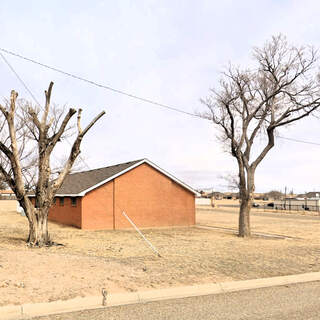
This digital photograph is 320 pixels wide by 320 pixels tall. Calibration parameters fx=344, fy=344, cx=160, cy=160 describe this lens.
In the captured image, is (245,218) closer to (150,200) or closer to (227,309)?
(150,200)

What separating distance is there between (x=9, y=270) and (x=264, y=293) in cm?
571

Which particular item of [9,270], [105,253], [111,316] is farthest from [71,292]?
[105,253]

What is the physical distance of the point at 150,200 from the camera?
25172 millimetres

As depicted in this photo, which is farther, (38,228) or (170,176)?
(170,176)

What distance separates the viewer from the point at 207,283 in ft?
25.7

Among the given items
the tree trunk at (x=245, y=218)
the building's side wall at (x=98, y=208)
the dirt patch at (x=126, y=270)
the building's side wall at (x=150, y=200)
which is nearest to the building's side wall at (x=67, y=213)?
the building's side wall at (x=98, y=208)

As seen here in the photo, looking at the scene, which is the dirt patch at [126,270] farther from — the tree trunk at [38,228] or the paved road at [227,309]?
the tree trunk at [38,228]

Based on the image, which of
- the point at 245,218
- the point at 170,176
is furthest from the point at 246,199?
the point at 170,176

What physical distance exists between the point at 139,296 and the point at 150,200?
60.0 ft

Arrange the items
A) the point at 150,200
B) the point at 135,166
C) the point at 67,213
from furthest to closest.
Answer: the point at 67,213 → the point at 150,200 → the point at 135,166

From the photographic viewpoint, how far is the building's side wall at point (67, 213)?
77.0 ft

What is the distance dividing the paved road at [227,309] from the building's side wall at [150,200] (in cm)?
1738

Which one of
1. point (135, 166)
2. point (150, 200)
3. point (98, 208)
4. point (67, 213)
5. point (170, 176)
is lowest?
point (67, 213)

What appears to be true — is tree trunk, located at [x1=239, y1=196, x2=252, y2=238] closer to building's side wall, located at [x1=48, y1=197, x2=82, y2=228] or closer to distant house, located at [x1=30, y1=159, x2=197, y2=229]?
distant house, located at [x1=30, y1=159, x2=197, y2=229]
